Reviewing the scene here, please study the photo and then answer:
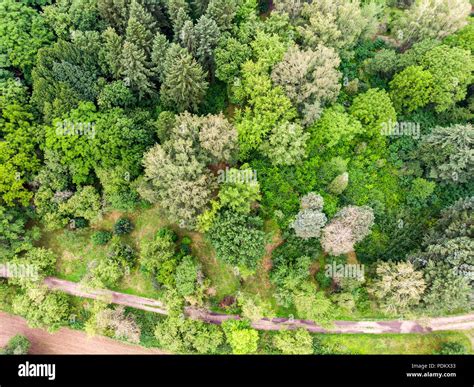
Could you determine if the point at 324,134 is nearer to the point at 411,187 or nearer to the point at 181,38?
the point at 411,187

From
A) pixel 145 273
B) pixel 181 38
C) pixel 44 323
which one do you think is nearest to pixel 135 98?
pixel 181 38

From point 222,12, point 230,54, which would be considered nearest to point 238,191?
point 230,54

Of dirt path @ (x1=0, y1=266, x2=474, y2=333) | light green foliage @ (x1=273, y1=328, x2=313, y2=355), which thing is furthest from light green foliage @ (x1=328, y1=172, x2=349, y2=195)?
light green foliage @ (x1=273, y1=328, x2=313, y2=355)

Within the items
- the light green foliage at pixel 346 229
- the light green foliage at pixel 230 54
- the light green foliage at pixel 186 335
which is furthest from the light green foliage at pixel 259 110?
the light green foliage at pixel 186 335

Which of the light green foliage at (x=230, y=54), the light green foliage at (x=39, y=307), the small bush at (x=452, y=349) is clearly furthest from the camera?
the light green foliage at (x=230, y=54)

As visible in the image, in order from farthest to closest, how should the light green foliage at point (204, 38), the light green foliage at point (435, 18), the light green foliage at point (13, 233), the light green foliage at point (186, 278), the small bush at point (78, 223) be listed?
1. the small bush at point (78, 223)
2. the light green foliage at point (435, 18)
3. the light green foliage at point (13, 233)
4. the light green foliage at point (204, 38)
5. the light green foliage at point (186, 278)

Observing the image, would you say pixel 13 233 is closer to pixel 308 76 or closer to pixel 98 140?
pixel 98 140

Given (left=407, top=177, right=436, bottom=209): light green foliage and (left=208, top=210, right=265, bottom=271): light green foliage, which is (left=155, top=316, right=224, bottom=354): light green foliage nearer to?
(left=208, top=210, right=265, bottom=271): light green foliage

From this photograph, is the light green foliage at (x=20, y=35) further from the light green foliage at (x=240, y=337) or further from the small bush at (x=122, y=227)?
the light green foliage at (x=240, y=337)
